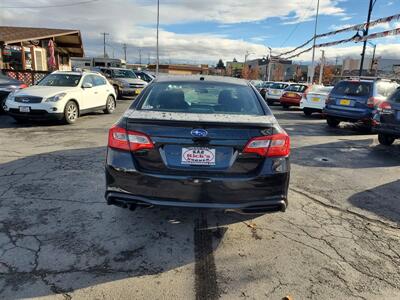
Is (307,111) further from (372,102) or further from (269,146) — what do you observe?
(269,146)

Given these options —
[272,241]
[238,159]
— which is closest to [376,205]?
[272,241]

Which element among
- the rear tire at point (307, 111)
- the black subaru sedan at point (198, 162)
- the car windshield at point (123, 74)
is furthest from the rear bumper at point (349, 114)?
the car windshield at point (123, 74)

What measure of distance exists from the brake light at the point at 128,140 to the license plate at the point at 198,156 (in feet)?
1.06

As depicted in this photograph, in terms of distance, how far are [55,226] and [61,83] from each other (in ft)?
27.7

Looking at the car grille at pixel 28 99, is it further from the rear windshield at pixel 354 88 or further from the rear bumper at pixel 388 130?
→ the rear windshield at pixel 354 88

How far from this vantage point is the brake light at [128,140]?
3354 millimetres

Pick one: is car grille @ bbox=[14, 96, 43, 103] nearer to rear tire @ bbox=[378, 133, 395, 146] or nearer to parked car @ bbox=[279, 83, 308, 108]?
rear tire @ bbox=[378, 133, 395, 146]

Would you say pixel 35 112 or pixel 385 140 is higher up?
pixel 35 112

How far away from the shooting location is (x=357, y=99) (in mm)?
11047

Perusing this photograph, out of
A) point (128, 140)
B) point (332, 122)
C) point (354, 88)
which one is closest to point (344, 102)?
point (354, 88)

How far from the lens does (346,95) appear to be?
11320mm

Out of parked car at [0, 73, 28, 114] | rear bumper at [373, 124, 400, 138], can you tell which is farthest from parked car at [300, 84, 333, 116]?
parked car at [0, 73, 28, 114]

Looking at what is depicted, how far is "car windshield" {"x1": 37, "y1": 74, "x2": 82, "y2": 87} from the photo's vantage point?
11.4 metres

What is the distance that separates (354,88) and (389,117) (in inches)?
128
